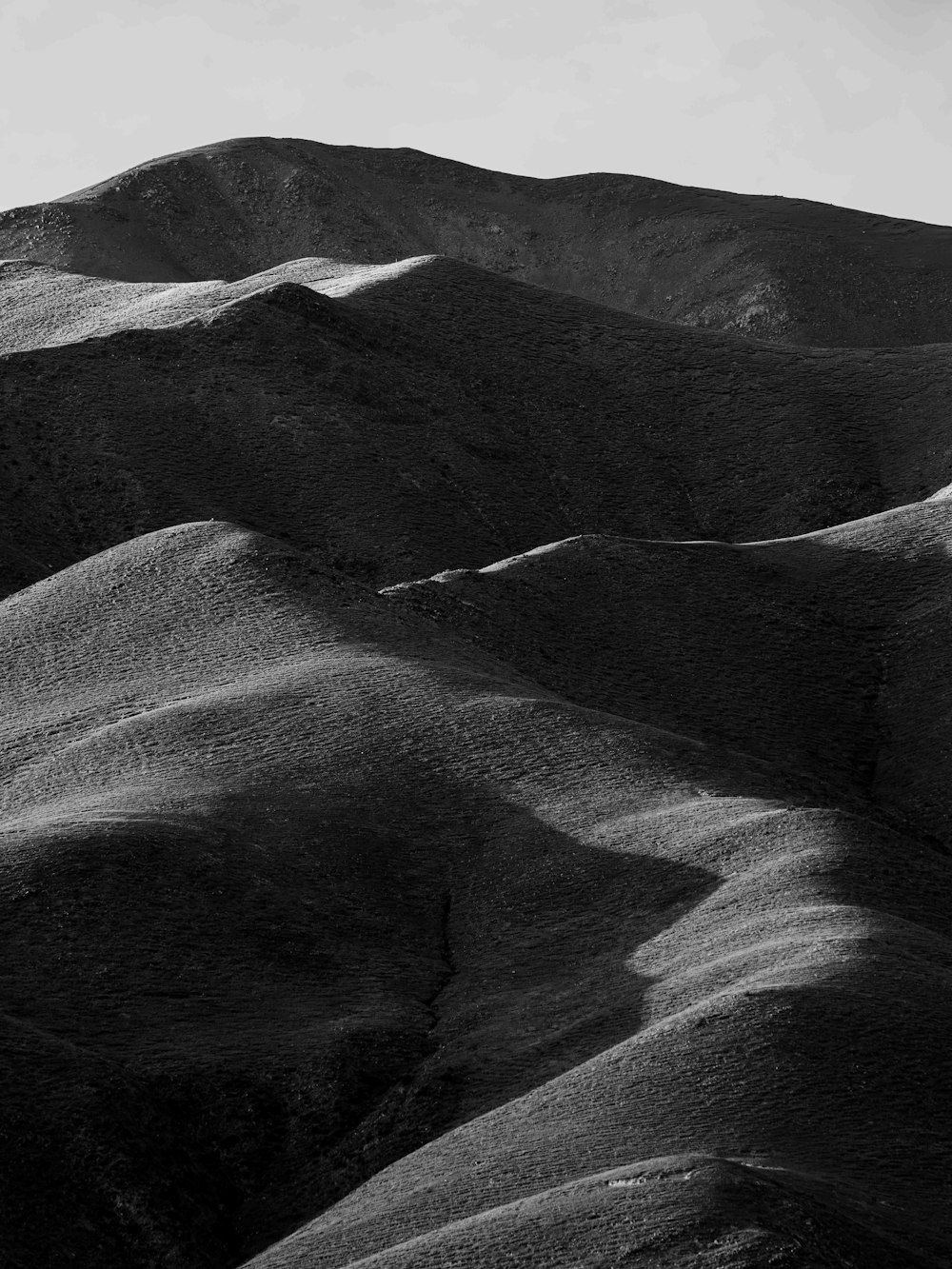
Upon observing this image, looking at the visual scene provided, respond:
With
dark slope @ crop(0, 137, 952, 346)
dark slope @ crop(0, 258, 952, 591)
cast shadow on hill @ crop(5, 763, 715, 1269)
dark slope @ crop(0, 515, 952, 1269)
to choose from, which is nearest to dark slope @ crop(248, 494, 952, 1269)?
dark slope @ crop(0, 515, 952, 1269)

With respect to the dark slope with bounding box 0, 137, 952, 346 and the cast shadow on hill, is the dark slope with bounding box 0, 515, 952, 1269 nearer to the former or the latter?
the cast shadow on hill

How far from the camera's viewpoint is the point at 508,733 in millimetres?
44781

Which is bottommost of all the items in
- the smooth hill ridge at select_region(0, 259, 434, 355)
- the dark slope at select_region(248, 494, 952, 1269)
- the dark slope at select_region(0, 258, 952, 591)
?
the dark slope at select_region(248, 494, 952, 1269)

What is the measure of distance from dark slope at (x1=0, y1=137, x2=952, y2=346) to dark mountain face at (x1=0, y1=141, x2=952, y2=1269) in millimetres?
41214

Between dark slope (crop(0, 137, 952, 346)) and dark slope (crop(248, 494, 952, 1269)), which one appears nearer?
dark slope (crop(248, 494, 952, 1269))

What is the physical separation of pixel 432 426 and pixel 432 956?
58.7 m

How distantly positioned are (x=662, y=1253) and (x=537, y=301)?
95074 millimetres

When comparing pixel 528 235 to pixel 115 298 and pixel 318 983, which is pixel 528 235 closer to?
pixel 115 298

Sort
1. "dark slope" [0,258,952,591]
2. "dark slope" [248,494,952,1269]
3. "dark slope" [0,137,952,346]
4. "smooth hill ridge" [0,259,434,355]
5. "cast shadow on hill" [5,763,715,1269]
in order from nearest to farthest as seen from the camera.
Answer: "dark slope" [248,494,952,1269], "cast shadow on hill" [5,763,715,1269], "dark slope" [0,258,952,591], "smooth hill ridge" [0,259,434,355], "dark slope" [0,137,952,346]

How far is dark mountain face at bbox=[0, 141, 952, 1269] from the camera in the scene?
2547 cm

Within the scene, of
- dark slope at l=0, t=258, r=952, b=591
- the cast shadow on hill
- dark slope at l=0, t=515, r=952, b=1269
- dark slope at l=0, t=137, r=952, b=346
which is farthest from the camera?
dark slope at l=0, t=137, r=952, b=346

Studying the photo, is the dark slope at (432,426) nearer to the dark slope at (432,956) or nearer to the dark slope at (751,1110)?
the dark slope at (432,956)

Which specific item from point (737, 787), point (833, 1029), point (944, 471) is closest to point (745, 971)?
point (833, 1029)

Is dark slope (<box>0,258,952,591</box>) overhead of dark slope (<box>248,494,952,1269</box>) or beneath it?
overhead
